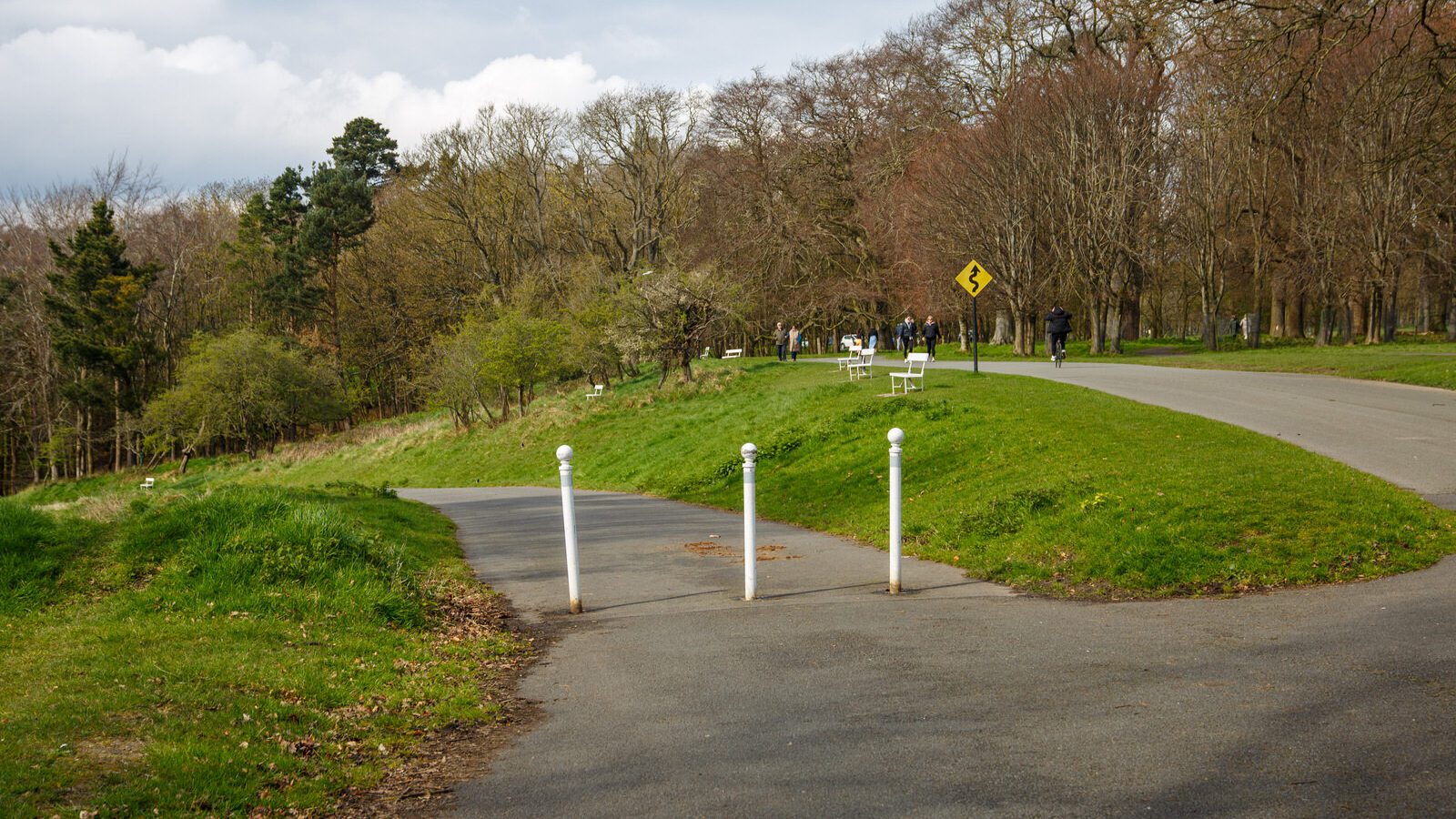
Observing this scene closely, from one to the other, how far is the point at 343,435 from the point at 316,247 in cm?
1333

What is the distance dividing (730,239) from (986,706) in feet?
158

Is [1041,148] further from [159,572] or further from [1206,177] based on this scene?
[159,572]

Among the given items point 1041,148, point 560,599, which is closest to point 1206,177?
point 1041,148

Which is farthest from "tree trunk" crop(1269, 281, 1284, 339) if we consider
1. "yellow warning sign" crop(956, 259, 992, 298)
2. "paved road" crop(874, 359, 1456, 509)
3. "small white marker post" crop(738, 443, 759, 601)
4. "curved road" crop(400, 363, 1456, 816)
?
"small white marker post" crop(738, 443, 759, 601)

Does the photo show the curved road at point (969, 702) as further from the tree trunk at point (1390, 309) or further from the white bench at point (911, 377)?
the tree trunk at point (1390, 309)

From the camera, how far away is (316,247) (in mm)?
59688

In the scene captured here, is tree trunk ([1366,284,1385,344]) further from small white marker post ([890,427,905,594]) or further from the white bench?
small white marker post ([890,427,905,594])

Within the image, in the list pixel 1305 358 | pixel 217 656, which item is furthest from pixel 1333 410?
pixel 217 656

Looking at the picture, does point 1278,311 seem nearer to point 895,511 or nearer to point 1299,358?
point 1299,358

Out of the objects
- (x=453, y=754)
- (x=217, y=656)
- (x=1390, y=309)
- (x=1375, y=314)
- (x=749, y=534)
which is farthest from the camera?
(x=1375, y=314)

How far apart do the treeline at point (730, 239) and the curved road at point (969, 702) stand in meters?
24.0

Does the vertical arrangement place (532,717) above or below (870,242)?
below

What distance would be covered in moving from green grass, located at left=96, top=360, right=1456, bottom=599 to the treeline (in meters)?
11.7

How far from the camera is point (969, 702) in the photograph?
18.7 ft
